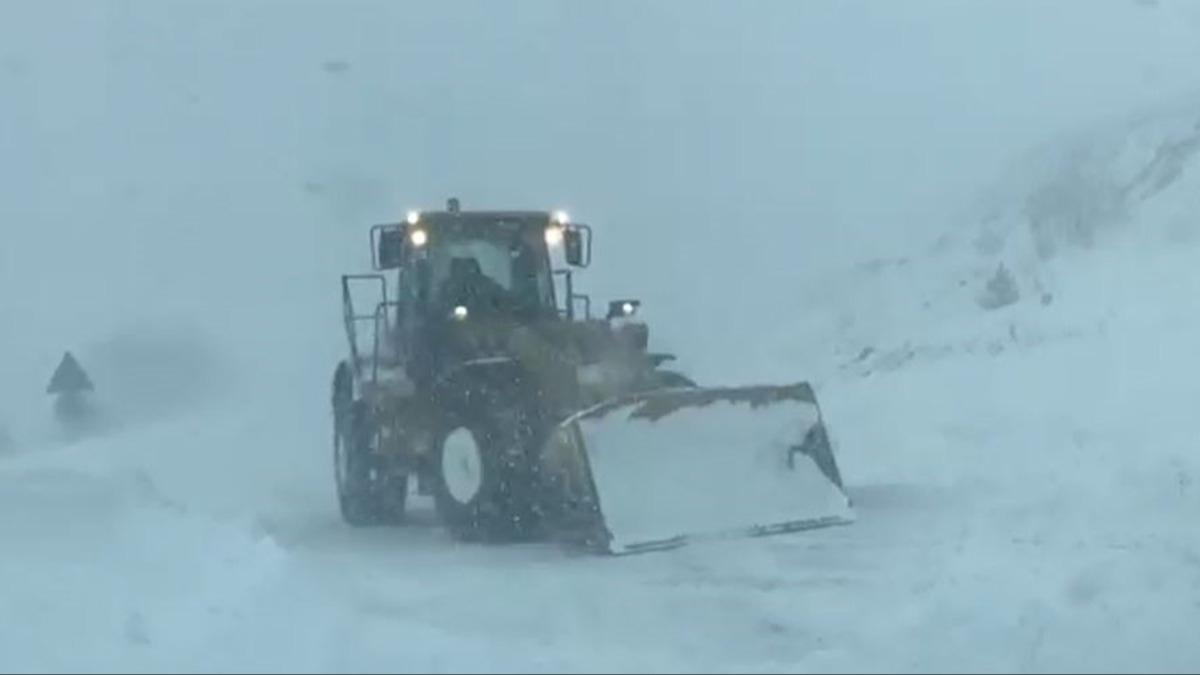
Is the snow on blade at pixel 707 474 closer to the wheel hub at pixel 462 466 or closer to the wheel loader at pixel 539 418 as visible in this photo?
the wheel loader at pixel 539 418

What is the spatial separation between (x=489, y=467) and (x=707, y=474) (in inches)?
63.2

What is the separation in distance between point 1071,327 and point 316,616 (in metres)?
16.4

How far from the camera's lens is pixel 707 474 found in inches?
589

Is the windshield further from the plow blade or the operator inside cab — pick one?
the plow blade

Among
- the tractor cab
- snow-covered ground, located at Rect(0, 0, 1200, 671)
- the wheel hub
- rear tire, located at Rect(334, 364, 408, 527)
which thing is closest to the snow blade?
snow-covered ground, located at Rect(0, 0, 1200, 671)

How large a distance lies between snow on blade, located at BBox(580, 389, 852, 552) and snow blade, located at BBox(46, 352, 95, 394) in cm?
2028

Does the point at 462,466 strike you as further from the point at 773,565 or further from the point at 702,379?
the point at 702,379

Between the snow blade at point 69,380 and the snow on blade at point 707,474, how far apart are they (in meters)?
20.3

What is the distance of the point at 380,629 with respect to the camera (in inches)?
428

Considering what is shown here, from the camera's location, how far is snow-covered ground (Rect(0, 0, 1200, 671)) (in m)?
10.9

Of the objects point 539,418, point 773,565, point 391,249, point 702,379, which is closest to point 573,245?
point 391,249

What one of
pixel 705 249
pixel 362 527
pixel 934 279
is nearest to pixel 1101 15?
pixel 705 249

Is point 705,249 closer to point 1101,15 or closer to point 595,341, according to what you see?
point 1101,15

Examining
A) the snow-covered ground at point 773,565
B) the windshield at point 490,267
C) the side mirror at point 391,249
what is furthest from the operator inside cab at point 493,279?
the snow-covered ground at point 773,565
